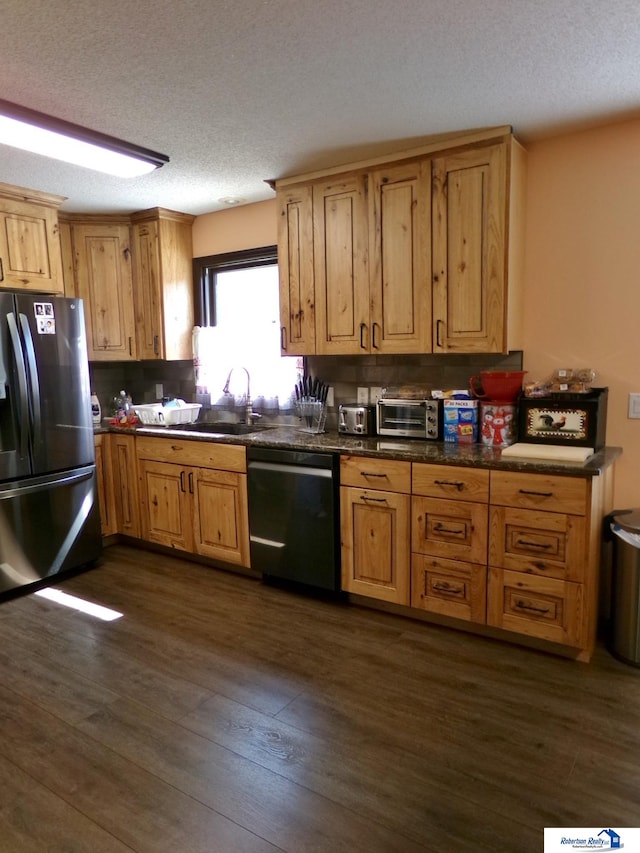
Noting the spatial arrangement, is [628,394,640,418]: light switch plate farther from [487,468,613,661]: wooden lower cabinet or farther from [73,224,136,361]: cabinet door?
[73,224,136,361]: cabinet door

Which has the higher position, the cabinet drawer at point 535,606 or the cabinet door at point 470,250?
the cabinet door at point 470,250

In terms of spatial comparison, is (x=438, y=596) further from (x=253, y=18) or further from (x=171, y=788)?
(x=253, y=18)

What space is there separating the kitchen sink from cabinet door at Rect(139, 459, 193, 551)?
361 mm

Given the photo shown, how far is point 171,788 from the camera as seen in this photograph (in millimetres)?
1770

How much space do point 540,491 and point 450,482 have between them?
399 millimetres

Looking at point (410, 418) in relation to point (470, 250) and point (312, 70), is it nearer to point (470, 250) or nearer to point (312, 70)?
point (470, 250)

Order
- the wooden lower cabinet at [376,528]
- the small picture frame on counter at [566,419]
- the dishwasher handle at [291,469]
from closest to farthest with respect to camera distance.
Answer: the small picture frame on counter at [566,419], the wooden lower cabinet at [376,528], the dishwasher handle at [291,469]

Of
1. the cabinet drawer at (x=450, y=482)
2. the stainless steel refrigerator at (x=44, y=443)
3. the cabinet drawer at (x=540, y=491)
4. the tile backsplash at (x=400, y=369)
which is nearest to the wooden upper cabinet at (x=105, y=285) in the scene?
the stainless steel refrigerator at (x=44, y=443)

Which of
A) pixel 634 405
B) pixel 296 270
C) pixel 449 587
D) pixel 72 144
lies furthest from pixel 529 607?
pixel 72 144

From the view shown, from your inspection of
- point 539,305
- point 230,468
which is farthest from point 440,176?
point 230,468

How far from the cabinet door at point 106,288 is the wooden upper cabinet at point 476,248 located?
241 centimetres

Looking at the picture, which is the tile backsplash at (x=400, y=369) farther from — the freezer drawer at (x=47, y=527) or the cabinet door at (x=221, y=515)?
the freezer drawer at (x=47, y=527)

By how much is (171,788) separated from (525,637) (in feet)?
5.32

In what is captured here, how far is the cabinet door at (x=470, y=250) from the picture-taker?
8.68 feet
